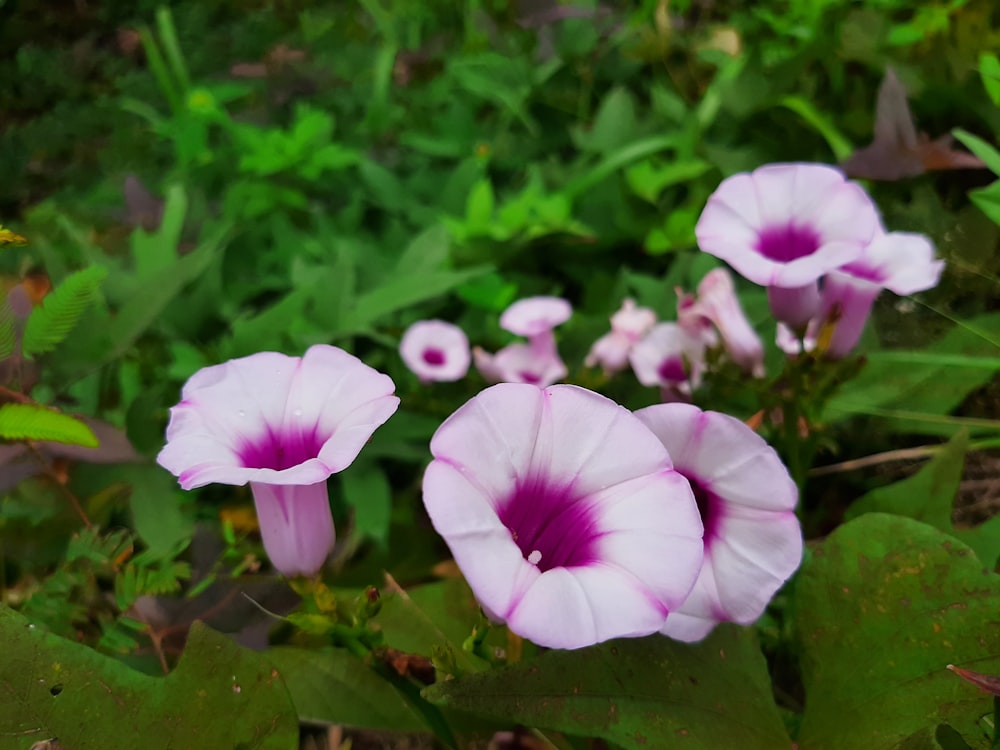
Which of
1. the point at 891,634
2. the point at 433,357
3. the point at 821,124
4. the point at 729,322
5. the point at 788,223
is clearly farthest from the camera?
the point at 821,124

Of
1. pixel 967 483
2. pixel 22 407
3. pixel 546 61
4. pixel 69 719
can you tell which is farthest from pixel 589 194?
pixel 69 719

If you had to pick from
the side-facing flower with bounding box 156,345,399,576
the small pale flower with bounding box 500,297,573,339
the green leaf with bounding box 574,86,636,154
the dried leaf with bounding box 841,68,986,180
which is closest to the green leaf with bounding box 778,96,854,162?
the dried leaf with bounding box 841,68,986,180

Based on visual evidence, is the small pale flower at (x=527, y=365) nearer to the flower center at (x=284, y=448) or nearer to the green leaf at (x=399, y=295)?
the green leaf at (x=399, y=295)

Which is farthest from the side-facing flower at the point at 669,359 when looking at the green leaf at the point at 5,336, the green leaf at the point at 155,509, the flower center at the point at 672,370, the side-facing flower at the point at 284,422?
the green leaf at the point at 5,336

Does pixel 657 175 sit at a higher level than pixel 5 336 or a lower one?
lower

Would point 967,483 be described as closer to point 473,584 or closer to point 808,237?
point 808,237

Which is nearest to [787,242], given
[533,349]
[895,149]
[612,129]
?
[533,349]

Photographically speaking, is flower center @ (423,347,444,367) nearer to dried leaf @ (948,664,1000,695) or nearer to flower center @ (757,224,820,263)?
flower center @ (757,224,820,263)

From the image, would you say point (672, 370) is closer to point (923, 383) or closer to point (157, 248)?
point (923, 383)
